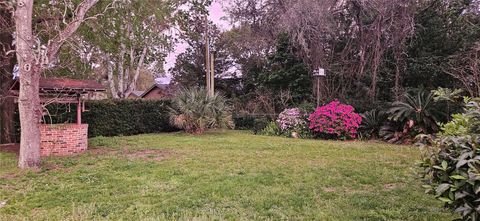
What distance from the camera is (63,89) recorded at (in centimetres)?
731

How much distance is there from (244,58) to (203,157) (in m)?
13.0

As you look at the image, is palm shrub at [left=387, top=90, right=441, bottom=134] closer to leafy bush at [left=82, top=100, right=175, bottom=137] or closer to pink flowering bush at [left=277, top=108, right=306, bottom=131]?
pink flowering bush at [left=277, top=108, right=306, bottom=131]

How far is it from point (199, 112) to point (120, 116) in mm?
2917

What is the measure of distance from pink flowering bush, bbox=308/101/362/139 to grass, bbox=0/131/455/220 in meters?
2.71

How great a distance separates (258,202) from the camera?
347 cm

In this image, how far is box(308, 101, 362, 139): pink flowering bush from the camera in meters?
9.43

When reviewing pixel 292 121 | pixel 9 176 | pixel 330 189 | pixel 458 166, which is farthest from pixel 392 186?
pixel 292 121

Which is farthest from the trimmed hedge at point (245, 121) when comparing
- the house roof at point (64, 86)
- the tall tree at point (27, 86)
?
the tall tree at point (27, 86)

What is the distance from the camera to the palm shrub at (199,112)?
1076 centimetres

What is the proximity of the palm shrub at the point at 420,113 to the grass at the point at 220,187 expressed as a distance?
1845mm

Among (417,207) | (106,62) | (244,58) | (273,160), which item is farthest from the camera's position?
(244,58)

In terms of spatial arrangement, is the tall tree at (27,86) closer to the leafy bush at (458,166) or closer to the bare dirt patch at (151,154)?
the bare dirt patch at (151,154)

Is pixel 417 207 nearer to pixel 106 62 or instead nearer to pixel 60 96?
pixel 60 96

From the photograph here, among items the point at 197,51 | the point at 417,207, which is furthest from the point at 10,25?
the point at 197,51
